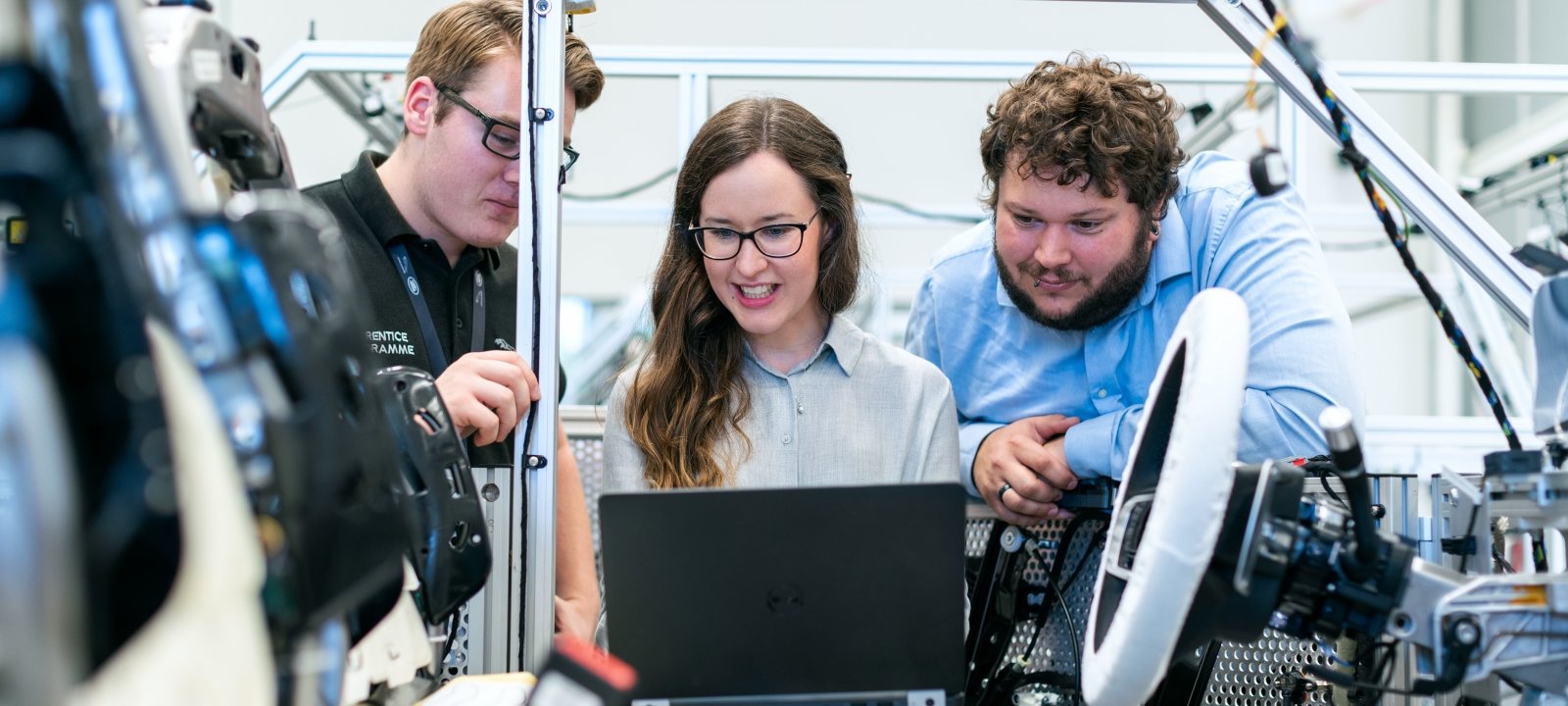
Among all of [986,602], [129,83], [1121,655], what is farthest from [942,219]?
[129,83]

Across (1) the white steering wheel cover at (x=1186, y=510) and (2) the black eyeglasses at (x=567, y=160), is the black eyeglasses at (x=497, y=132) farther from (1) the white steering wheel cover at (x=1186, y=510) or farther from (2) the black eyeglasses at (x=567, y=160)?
(1) the white steering wheel cover at (x=1186, y=510)

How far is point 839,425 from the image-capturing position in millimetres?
1671

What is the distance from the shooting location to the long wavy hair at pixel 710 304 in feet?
5.27

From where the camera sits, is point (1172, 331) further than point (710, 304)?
No

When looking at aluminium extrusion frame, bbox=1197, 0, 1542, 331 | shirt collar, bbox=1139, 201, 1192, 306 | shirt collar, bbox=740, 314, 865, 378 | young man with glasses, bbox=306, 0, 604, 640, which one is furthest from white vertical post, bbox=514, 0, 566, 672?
shirt collar, bbox=1139, 201, 1192, 306

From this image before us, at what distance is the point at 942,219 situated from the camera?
113 inches

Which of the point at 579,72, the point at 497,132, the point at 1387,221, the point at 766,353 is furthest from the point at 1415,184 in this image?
the point at 497,132

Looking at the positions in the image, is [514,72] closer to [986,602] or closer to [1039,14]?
[986,602]

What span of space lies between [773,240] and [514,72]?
1.42 ft

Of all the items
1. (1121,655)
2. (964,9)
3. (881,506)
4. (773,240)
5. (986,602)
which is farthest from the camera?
(964,9)

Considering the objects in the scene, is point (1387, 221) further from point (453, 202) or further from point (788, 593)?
point (453, 202)

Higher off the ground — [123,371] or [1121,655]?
[123,371]

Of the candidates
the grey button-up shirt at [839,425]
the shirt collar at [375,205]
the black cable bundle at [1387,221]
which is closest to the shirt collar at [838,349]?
the grey button-up shirt at [839,425]

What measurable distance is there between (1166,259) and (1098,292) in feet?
0.45
